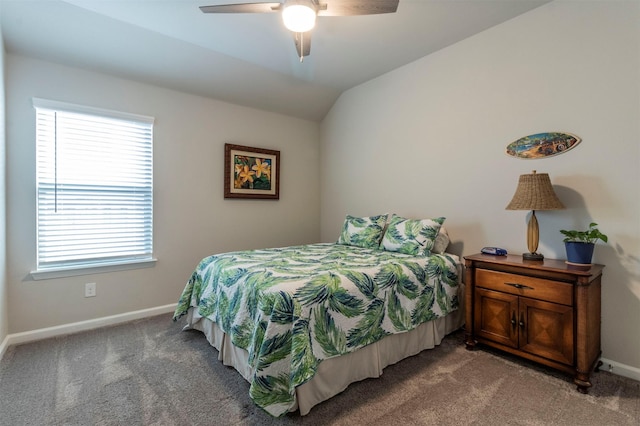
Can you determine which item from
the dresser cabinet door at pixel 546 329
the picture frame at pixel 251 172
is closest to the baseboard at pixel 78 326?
the picture frame at pixel 251 172

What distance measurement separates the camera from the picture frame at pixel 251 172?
3.66 meters

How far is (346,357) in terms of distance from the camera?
1.85 m

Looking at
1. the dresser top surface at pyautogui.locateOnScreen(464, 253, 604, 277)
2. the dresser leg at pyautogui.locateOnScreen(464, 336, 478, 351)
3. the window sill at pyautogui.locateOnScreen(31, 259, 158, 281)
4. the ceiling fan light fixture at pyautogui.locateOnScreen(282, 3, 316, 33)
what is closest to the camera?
the ceiling fan light fixture at pyautogui.locateOnScreen(282, 3, 316, 33)

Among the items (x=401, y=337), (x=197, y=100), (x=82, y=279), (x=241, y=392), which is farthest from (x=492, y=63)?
(x=82, y=279)

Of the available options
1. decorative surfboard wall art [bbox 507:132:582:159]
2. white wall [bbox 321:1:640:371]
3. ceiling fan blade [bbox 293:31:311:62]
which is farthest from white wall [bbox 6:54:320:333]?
decorative surfboard wall art [bbox 507:132:582:159]

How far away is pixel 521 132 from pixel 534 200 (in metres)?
0.72

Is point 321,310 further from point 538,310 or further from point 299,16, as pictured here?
point 299,16

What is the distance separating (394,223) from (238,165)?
2.05 m

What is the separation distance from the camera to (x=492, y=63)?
8.81 ft

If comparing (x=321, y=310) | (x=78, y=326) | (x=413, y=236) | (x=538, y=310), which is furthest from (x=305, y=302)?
(x=78, y=326)

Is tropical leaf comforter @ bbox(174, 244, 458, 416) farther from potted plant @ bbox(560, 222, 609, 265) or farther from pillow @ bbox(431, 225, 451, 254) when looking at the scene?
potted plant @ bbox(560, 222, 609, 265)

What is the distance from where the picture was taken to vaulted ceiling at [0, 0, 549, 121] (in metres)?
2.35

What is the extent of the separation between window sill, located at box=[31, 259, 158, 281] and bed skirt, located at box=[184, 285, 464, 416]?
86cm

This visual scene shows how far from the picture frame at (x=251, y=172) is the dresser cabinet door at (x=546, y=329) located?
3.02 metres
